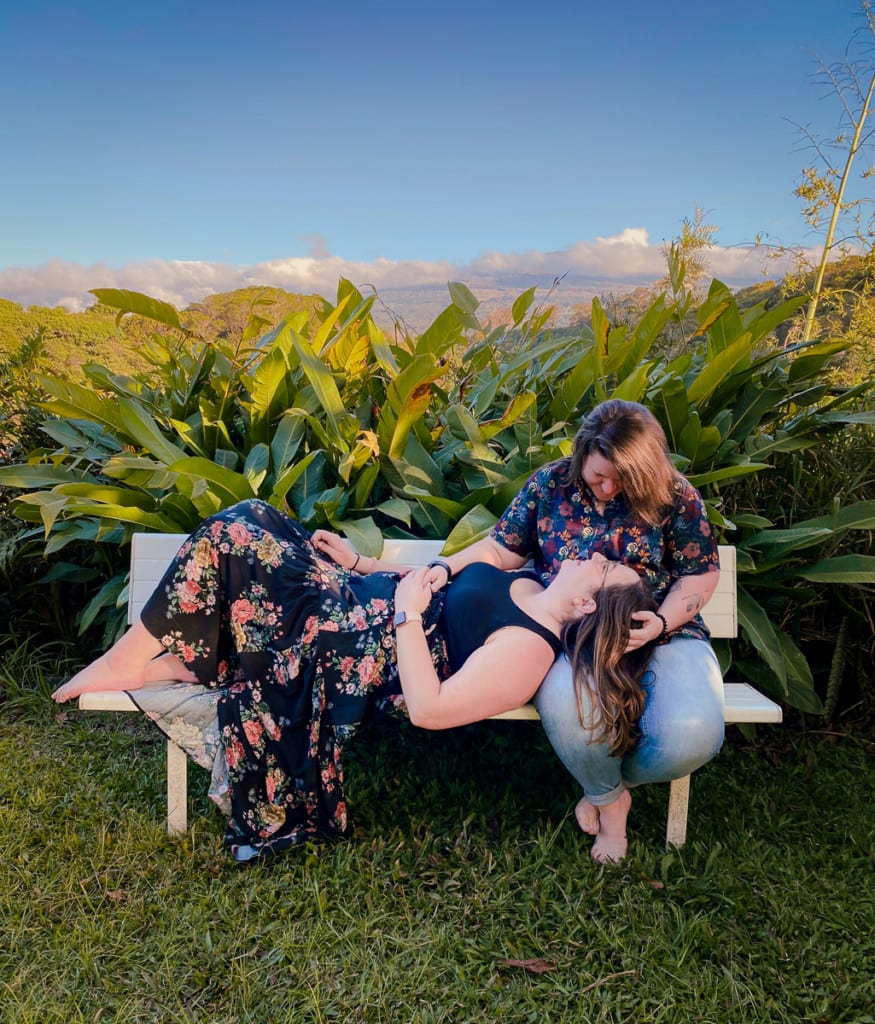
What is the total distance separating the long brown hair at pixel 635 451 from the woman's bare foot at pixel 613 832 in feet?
2.64

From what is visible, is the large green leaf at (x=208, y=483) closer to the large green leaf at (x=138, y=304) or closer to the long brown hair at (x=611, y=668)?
the large green leaf at (x=138, y=304)

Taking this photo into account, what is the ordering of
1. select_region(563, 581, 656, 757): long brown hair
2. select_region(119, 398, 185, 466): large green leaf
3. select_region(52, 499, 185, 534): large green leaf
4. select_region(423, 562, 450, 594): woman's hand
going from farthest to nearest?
select_region(119, 398, 185, 466): large green leaf < select_region(52, 499, 185, 534): large green leaf < select_region(423, 562, 450, 594): woman's hand < select_region(563, 581, 656, 757): long brown hair

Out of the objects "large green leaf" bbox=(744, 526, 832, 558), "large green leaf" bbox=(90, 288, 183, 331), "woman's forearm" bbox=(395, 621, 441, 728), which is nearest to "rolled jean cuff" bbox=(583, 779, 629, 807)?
"woman's forearm" bbox=(395, 621, 441, 728)

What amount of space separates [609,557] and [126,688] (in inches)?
56.6

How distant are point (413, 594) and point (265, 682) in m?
0.48

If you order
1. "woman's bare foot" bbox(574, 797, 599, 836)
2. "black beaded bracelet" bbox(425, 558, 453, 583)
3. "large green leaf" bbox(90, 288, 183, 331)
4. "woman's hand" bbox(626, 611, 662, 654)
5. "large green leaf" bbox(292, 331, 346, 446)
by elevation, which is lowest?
"woman's bare foot" bbox(574, 797, 599, 836)

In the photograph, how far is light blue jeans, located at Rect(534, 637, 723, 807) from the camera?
Result: 2.13m

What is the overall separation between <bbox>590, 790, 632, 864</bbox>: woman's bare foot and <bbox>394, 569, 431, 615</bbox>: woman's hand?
0.76m

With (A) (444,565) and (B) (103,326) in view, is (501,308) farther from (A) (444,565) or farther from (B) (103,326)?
(B) (103,326)

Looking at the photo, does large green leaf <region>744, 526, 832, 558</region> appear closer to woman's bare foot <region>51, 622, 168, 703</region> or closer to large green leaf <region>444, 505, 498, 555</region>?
large green leaf <region>444, 505, 498, 555</region>

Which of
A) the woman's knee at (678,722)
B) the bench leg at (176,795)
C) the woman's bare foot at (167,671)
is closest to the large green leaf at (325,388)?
the woman's bare foot at (167,671)

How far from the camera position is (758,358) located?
10.8 feet

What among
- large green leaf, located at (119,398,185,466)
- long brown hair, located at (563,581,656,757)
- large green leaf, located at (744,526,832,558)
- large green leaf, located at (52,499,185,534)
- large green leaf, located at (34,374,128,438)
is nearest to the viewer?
long brown hair, located at (563,581,656,757)

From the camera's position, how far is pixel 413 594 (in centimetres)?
232
